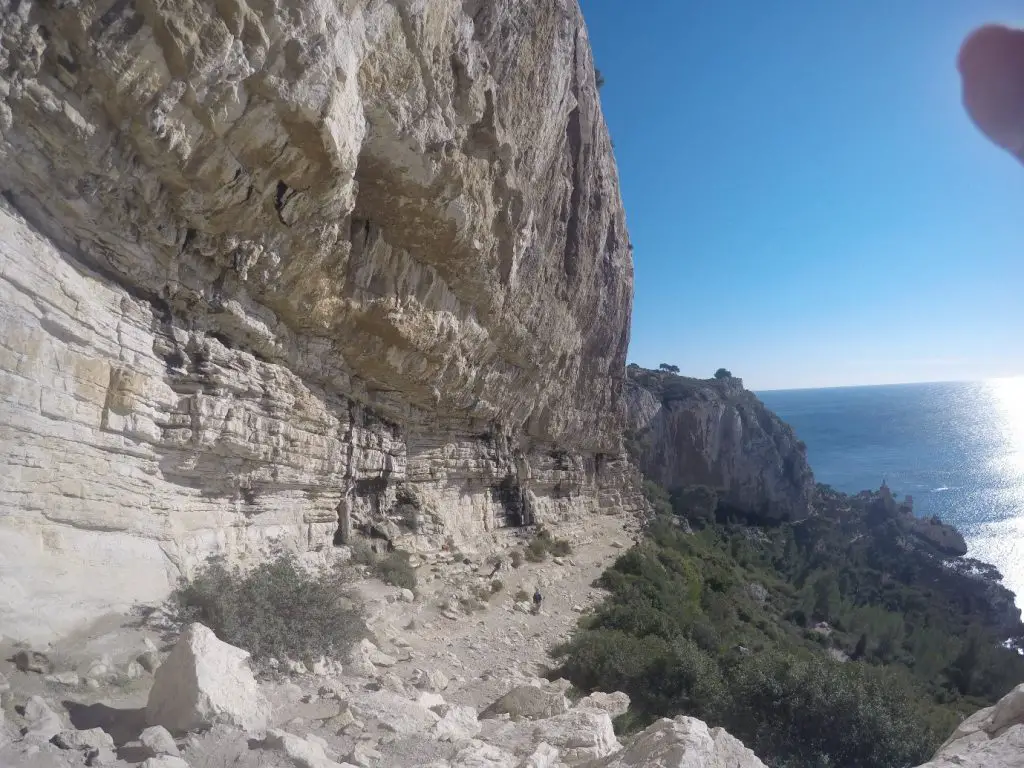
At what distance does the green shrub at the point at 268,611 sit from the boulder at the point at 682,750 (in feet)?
11.7

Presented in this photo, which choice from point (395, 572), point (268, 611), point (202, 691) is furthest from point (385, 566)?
point (202, 691)

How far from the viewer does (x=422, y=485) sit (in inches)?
573

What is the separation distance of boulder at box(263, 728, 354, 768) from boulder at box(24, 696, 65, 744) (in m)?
1.19

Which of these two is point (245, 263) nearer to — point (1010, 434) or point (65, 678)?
point (65, 678)

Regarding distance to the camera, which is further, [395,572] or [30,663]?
[395,572]

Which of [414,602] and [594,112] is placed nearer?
[414,602]

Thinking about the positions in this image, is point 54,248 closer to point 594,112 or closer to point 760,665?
point 760,665

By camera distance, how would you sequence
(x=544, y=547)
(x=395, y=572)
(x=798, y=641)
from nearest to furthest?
(x=395, y=572), (x=544, y=547), (x=798, y=641)

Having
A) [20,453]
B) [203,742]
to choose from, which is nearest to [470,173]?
[20,453]

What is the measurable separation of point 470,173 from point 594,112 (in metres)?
10.2

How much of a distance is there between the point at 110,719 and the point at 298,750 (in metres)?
1.39

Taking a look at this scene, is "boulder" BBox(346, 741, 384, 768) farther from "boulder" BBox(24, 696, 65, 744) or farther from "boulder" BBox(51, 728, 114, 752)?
"boulder" BBox(24, 696, 65, 744)

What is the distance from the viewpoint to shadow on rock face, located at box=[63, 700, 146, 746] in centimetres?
397

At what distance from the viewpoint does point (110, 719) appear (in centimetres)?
412
